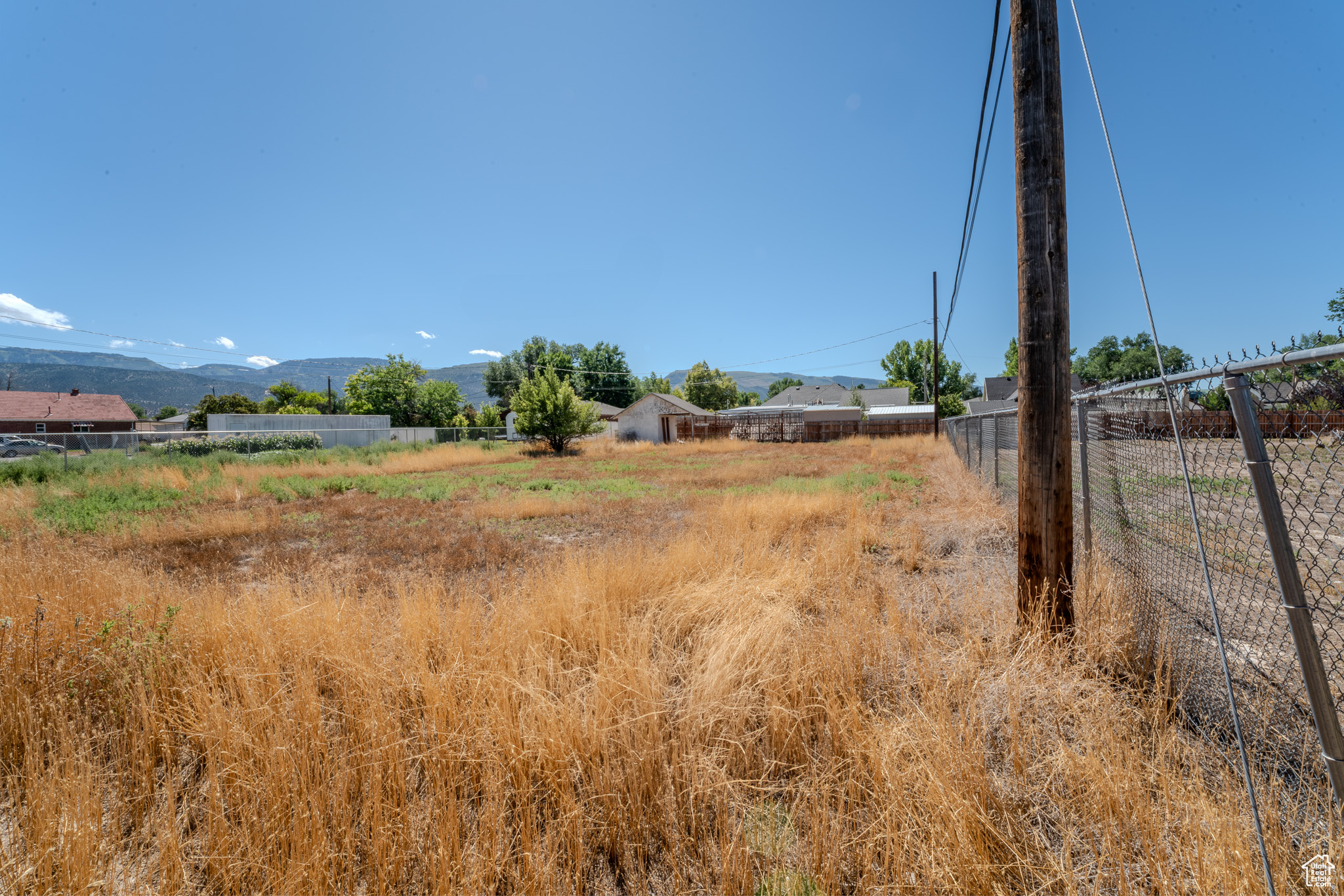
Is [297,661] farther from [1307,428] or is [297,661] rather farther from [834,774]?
[1307,428]

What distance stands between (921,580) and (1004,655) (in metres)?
1.99

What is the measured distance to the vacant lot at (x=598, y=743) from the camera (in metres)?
1.92

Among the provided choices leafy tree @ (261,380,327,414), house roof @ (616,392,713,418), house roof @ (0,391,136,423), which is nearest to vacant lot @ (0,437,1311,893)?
house roof @ (616,392,713,418)

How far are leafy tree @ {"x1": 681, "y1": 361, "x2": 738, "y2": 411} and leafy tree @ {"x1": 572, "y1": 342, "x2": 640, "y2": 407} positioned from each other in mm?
12984

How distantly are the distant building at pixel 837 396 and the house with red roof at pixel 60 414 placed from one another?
2521 inches

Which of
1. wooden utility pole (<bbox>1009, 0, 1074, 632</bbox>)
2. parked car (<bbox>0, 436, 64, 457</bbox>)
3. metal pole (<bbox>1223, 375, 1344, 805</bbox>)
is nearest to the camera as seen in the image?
metal pole (<bbox>1223, 375, 1344, 805</bbox>)

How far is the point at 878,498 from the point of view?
9.82m

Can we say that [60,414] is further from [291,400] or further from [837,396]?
[837,396]

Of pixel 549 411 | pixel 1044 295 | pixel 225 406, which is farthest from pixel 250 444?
pixel 225 406

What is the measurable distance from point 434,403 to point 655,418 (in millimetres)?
30587

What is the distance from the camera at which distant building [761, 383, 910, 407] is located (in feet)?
199

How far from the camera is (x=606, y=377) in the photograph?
224ft

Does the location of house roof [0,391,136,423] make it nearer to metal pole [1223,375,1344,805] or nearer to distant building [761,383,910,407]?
distant building [761,383,910,407]

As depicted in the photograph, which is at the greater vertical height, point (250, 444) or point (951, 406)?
point (951, 406)
